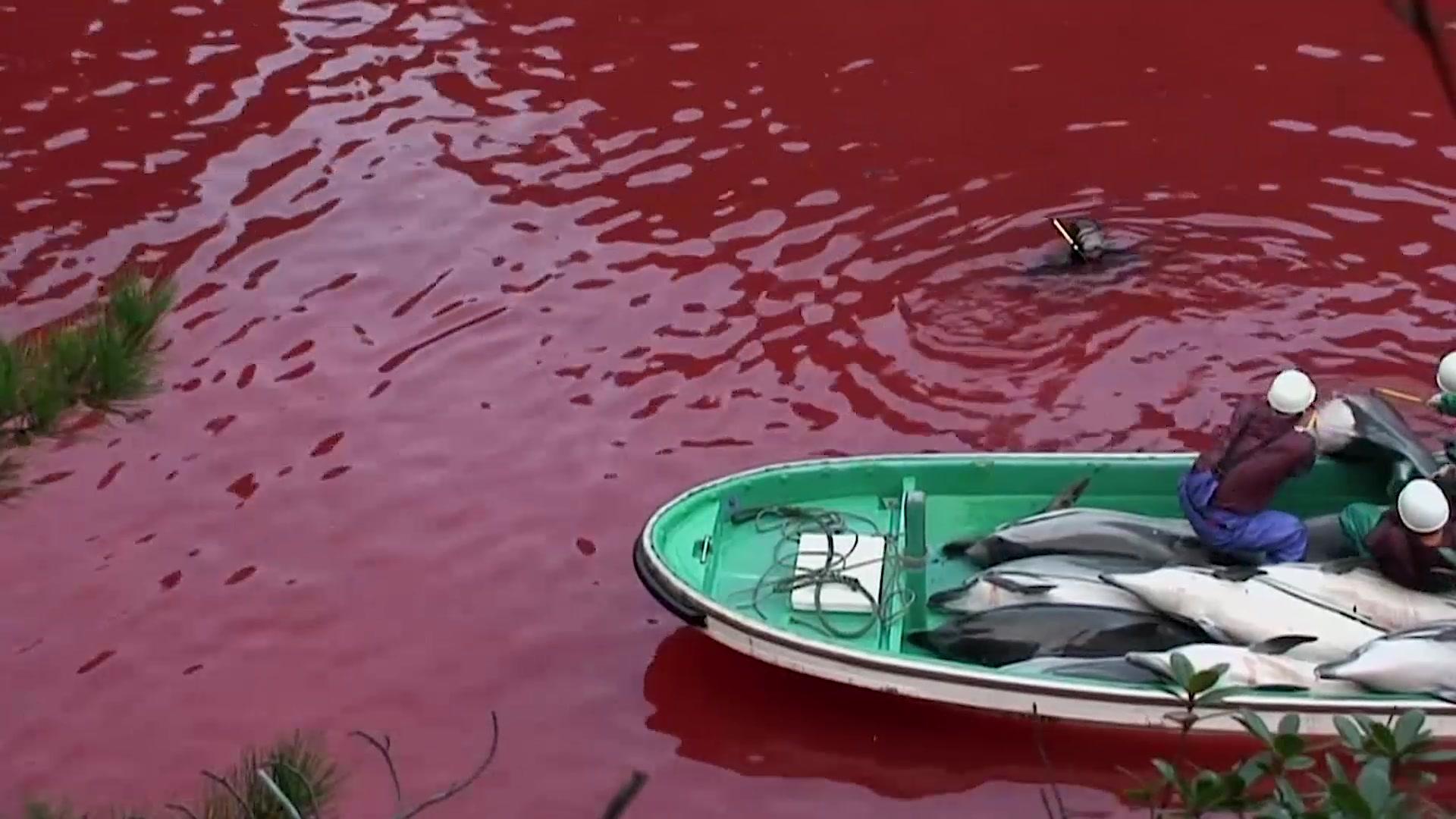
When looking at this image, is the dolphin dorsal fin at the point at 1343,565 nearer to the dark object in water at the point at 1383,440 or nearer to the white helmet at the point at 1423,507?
the white helmet at the point at 1423,507

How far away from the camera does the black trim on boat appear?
6.97 meters

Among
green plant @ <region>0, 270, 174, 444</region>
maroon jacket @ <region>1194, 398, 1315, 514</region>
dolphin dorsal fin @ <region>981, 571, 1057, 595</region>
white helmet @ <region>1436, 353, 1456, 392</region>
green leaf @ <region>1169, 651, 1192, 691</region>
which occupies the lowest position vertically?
dolphin dorsal fin @ <region>981, 571, 1057, 595</region>

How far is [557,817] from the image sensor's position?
272 inches

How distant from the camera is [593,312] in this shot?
1030 centimetres

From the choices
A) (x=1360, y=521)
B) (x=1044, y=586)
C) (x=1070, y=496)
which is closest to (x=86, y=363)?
(x=1044, y=586)

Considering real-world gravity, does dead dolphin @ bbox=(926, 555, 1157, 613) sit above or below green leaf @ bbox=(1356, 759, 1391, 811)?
below

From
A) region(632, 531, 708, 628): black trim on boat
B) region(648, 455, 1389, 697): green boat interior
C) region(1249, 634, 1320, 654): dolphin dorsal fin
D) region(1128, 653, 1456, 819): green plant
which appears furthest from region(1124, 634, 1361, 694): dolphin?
region(1128, 653, 1456, 819): green plant

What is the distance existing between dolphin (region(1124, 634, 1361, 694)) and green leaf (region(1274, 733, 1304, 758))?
3453 millimetres

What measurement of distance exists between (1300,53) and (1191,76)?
39.7 inches

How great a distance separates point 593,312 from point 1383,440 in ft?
15.9

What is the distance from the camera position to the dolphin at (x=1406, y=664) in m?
6.38

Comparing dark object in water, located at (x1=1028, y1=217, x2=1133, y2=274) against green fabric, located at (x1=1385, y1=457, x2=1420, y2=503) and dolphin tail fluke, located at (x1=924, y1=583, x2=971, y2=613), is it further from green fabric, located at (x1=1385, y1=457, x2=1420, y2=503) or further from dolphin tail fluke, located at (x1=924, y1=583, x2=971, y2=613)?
dolphin tail fluke, located at (x1=924, y1=583, x2=971, y2=613)

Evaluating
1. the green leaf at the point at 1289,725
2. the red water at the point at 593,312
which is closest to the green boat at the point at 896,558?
the red water at the point at 593,312

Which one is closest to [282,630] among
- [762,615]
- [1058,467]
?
[762,615]
